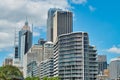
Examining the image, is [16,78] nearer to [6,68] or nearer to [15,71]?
[15,71]

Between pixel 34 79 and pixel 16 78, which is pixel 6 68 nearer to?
pixel 16 78

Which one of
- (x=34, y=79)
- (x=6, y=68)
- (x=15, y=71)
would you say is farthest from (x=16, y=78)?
(x=34, y=79)

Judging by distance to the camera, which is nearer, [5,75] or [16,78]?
[16,78]

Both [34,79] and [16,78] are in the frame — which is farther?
[34,79]

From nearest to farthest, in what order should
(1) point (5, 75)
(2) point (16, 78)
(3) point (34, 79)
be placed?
(2) point (16, 78)
(1) point (5, 75)
(3) point (34, 79)

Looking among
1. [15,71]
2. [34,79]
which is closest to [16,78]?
[15,71]

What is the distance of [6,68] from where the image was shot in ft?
223

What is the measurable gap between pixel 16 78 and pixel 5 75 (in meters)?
5.58

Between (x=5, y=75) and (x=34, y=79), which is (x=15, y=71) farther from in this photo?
(x=34, y=79)

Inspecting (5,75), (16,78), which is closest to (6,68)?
(5,75)

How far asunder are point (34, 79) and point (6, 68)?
10349cm

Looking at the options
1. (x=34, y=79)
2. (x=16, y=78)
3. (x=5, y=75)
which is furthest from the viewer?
(x=34, y=79)

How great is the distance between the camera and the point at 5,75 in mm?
65750

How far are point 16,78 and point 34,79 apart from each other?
363 feet
